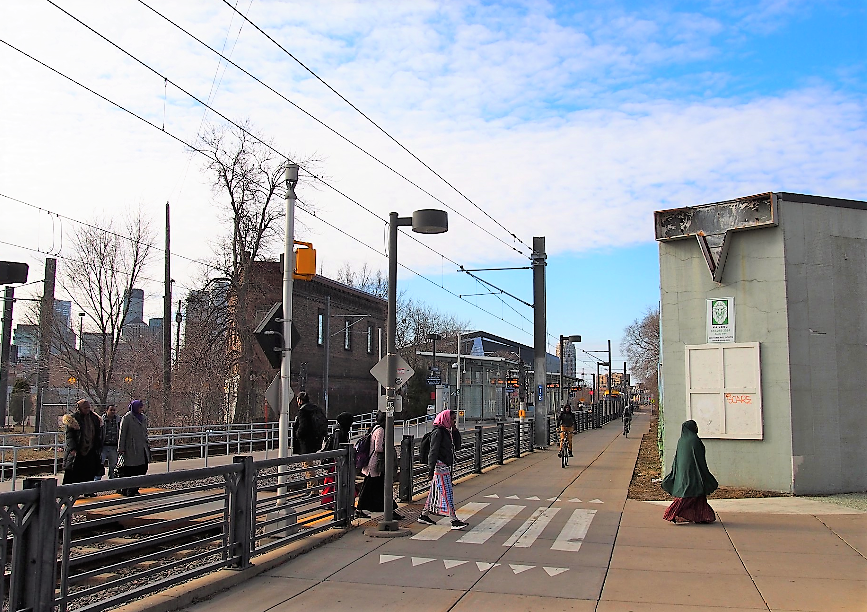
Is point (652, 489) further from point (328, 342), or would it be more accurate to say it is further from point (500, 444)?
point (328, 342)

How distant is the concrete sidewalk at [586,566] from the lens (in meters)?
7.27

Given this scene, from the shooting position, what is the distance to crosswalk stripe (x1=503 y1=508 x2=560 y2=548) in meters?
10.2

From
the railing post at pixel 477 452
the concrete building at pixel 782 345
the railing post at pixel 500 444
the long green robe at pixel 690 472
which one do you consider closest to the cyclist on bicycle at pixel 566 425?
the railing post at pixel 500 444

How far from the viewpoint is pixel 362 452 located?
40.6 feet

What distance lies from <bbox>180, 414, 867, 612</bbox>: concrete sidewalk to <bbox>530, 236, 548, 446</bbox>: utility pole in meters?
16.4

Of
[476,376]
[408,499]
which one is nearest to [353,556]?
[408,499]

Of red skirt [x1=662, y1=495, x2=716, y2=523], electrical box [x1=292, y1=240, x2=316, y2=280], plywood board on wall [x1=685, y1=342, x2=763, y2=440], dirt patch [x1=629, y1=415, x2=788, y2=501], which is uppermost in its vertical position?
electrical box [x1=292, y1=240, x2=316, y2=280]

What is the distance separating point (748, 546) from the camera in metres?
9.86

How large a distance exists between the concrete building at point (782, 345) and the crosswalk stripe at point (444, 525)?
432 centimetres

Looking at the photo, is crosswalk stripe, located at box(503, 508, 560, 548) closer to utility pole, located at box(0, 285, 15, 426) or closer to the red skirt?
the red skirt

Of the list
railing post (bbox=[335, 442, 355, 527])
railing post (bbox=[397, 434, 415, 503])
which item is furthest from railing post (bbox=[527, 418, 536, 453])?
railing post (bbox=[335, 442, 355, 527])

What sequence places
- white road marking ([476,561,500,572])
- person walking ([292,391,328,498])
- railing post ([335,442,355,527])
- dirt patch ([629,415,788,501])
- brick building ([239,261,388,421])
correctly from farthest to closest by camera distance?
1. brick building ([239,261,388,421])
2. person walking ([292,391,328,498])
3. dirt patch ([629,415,788,501])
4. railing post ([335,442,355,527])
5. white road marking ([476,561,500,572])

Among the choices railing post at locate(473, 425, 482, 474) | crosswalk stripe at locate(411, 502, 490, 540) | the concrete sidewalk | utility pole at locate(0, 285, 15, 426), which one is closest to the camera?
the concrete sidewalk

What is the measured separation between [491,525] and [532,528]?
2.16 feet
